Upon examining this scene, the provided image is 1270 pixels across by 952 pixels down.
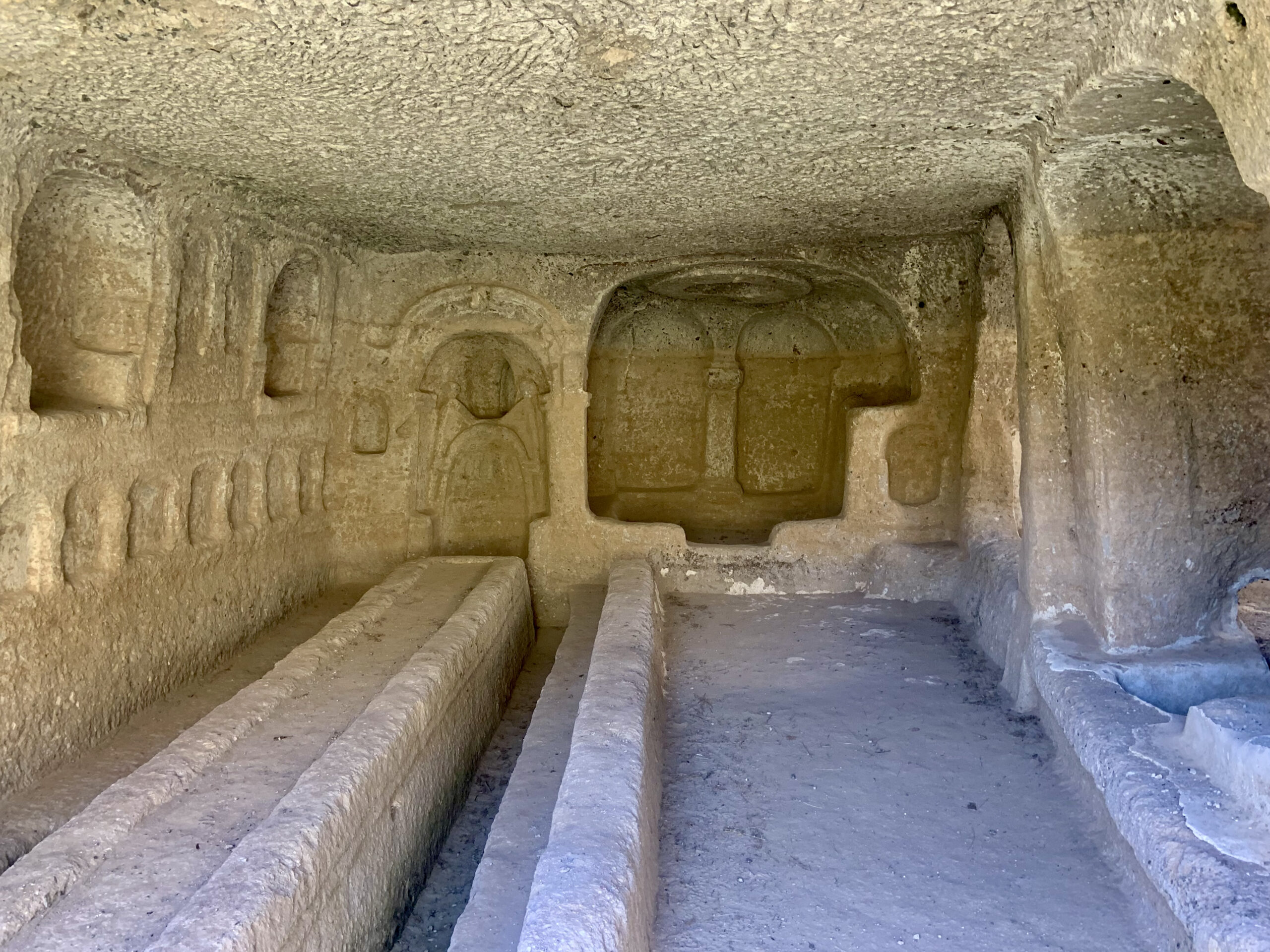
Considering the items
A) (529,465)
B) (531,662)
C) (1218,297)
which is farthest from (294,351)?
(1218,297)

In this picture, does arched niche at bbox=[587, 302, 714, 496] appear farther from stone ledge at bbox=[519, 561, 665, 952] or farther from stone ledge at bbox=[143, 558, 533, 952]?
stone ledge at bbox=[519, 561, 665, 952]

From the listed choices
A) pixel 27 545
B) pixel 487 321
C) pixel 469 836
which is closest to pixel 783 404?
pixel 487 321

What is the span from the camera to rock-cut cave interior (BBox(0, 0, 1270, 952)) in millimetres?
2637

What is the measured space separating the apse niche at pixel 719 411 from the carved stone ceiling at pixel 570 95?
3.14m

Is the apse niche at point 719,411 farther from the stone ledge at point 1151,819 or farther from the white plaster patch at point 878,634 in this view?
the stone ledge at point 1151,819

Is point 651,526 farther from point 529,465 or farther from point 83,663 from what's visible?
point 83,663

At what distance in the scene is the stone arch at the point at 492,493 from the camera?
762cm

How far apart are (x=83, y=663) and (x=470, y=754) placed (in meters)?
1.83

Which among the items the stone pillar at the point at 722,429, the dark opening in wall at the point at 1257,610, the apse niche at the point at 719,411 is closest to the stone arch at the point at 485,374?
the apse niche at the point at 719,411

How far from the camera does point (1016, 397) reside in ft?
18.6

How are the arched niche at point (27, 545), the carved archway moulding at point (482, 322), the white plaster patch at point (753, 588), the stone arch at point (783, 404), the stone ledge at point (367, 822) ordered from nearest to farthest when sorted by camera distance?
the stone ledge at point (367, 822)
the arched niche at point (27, 545)
the white plaster patch at point (753, 588)
the carved archway moulding at point (482, 322)
the stone arch at point (783, 404)

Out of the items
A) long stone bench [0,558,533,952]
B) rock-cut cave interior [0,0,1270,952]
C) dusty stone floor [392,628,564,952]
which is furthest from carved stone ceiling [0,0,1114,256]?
dusty stone floor [392,628,564,952]

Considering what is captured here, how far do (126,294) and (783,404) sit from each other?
18.2 feet

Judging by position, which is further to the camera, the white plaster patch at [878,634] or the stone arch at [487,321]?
the stone arch at [487,321]
